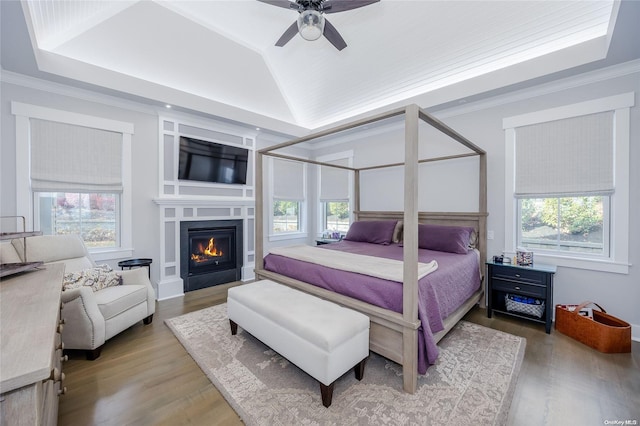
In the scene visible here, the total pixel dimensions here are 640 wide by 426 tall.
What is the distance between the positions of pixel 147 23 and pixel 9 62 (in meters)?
1.44

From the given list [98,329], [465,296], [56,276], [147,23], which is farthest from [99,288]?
[465,296]

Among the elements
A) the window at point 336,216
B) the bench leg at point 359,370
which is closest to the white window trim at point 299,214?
the window at point 336,216

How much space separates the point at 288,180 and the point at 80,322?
13.0ft

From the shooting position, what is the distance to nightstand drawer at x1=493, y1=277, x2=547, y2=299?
2863mm

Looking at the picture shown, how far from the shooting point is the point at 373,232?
4.19 m

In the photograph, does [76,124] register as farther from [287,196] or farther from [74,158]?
[287,196]

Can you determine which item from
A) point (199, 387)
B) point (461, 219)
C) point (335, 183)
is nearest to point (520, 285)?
point (461, 219)

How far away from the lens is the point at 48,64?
2883 millimetres

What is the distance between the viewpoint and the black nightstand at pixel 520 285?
2.82 metres

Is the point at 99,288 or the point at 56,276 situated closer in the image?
the point at 56,276

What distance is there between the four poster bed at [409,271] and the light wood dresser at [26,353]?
5.97 feet

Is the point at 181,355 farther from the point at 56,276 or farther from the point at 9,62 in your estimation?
the point at 9,62

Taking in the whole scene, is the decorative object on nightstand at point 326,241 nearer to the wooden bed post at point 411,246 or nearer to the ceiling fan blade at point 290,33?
the wooden bed post at point 411,246

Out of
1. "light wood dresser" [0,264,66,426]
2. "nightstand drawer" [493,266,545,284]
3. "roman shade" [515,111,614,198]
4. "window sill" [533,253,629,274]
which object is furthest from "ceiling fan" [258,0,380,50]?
"window sill" [533,253,629,274]
